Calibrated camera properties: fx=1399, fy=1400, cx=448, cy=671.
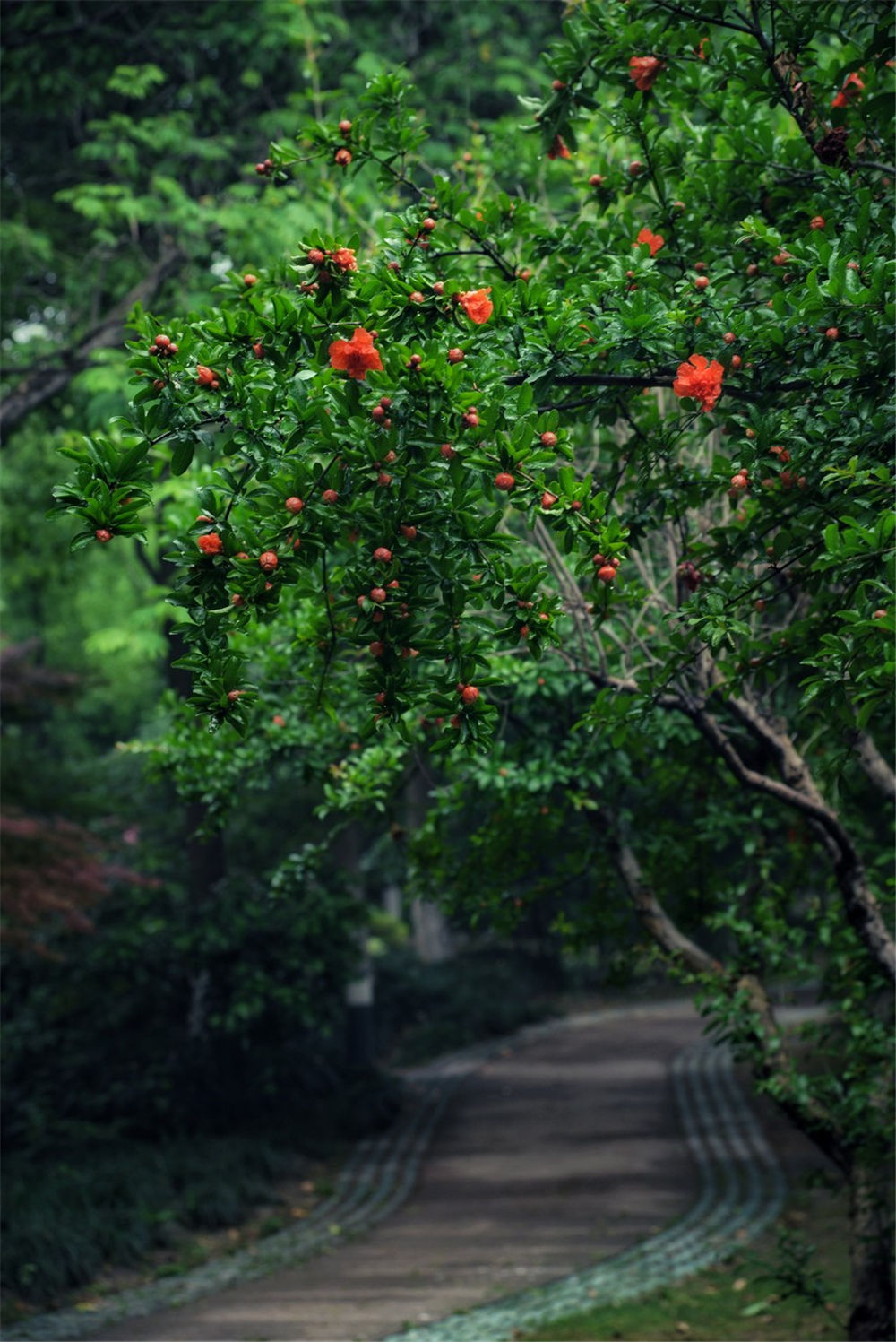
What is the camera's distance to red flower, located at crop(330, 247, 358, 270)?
3.86m

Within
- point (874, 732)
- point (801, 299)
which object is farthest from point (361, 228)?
point (801, 299)

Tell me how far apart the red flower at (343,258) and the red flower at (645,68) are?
1.73m

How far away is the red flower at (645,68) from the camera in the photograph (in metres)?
4.96

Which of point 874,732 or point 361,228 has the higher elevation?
point 361,228

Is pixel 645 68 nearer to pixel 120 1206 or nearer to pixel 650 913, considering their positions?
pixel 650 913

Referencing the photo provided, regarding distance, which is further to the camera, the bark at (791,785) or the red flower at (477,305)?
the bark at (791,785)

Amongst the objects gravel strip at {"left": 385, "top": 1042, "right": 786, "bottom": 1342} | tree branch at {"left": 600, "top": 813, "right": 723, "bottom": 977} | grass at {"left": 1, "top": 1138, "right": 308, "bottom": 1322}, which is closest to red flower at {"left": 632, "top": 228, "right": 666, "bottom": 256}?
tree branch at {"left": 600, "top": 813, "right": 723, "bottom": 977}

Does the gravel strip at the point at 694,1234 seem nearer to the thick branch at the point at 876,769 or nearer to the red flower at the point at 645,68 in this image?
the thick branch at the point at 876,769

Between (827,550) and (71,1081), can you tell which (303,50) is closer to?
(71,1081)

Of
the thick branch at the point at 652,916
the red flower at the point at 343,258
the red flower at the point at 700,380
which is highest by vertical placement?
the red flower at the point at 343,258

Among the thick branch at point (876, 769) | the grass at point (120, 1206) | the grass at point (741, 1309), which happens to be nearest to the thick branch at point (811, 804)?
the thick branch at point (876, 769)

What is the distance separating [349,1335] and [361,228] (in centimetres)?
681

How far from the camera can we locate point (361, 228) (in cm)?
841

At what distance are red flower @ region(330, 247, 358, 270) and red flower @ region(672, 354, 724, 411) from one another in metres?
0.99
